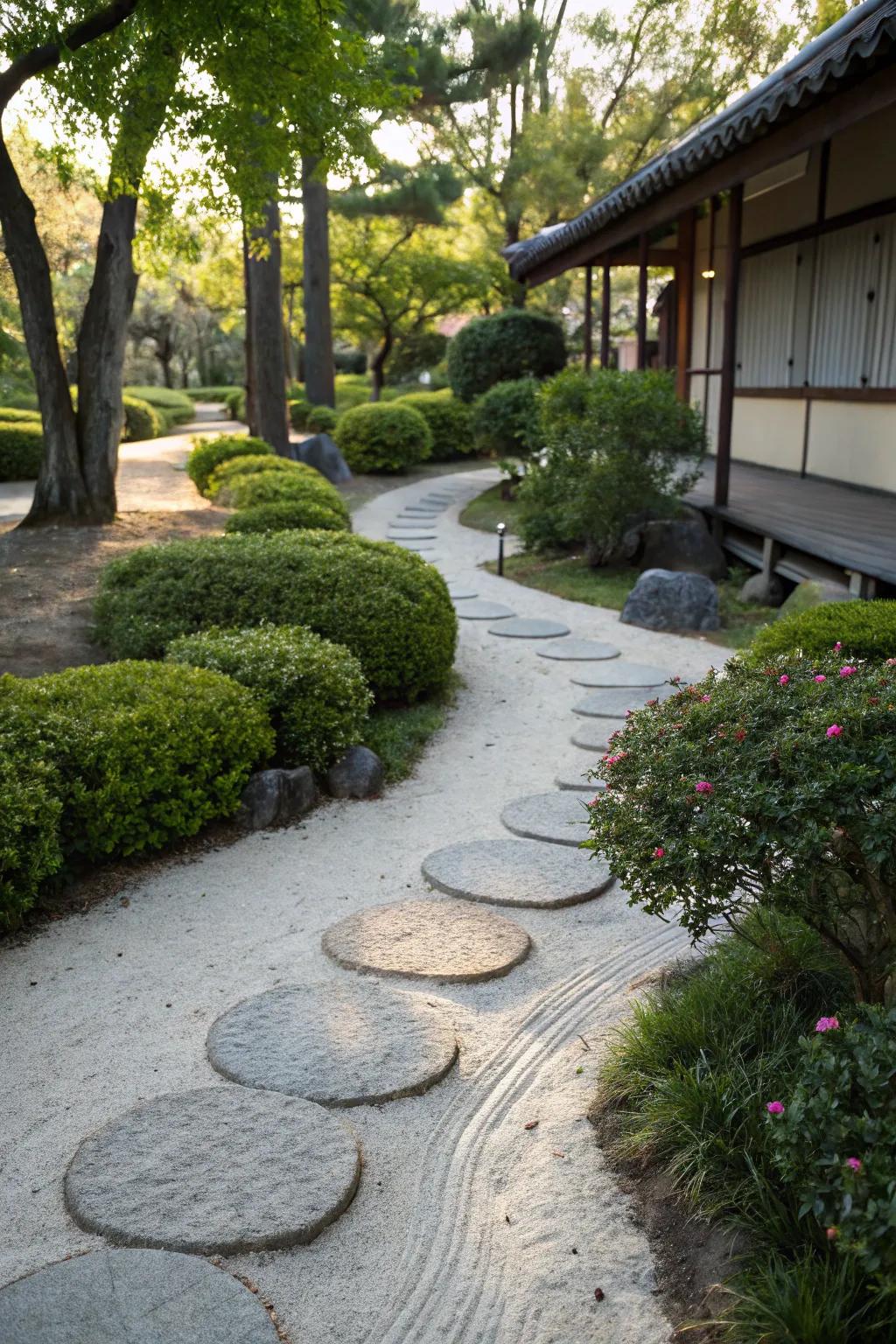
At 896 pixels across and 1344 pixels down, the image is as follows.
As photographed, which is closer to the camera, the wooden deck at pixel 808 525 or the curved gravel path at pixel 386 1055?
the curved gravel path at pixel 386 1055

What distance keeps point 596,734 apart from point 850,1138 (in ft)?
13.3

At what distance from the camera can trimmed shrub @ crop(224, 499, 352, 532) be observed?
29.5 feet

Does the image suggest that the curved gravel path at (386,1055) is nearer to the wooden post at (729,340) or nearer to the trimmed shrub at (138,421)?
the wooden post at (729,340)

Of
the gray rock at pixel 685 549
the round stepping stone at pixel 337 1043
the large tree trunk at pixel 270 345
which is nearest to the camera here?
the round stepping stone at pixel 337 1043

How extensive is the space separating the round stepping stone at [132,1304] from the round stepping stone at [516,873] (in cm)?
203

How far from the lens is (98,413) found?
10.4m

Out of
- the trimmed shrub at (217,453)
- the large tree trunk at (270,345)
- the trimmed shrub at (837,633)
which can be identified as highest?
the large tree trunk at (270,345)

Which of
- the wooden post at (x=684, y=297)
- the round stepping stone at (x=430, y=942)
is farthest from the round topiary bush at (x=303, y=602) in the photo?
the wooden post at (x=684, y=297)

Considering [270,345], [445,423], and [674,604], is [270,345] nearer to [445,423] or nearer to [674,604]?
[445,423]

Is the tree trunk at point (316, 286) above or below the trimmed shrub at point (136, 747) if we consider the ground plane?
above

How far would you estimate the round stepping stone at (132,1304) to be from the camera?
2.04 m

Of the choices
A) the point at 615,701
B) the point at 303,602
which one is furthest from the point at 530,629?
the point at 303,602

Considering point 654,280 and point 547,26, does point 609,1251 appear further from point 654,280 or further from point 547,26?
point 654,280

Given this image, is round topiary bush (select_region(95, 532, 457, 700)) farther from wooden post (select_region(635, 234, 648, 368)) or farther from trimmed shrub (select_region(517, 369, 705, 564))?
wooden post (select_region(635, 234, 648, 368))
